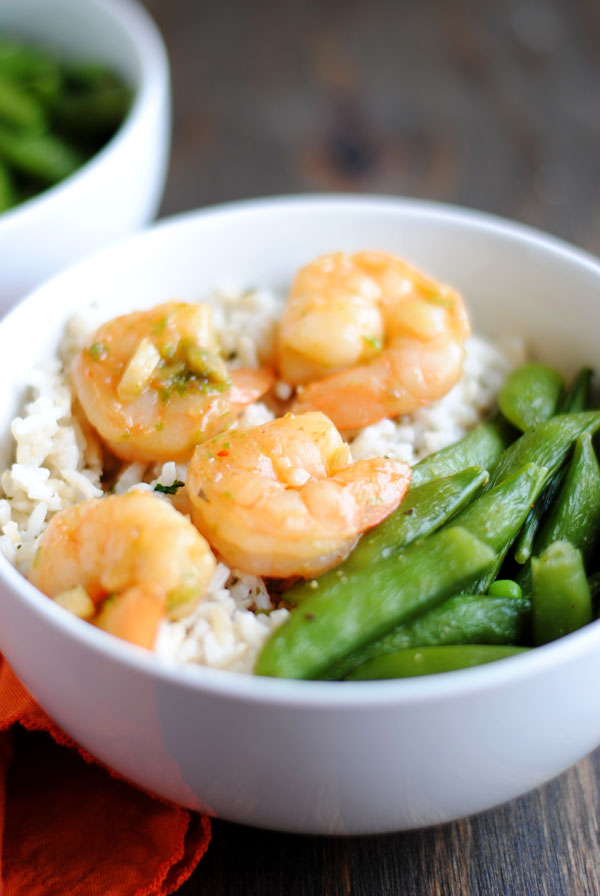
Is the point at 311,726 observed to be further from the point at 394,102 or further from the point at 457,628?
the point at 394,102

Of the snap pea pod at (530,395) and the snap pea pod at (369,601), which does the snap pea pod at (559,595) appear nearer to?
the snap pea pod at (369,601)

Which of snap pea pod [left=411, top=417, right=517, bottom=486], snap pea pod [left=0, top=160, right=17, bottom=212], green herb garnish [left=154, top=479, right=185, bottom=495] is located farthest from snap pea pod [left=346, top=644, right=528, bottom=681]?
snap pea pod [left=0, top=160, right=17, bottom=212]

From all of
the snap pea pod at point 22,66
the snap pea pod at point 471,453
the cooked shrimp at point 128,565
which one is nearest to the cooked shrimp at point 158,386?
the cooked shrimp at point 128,565

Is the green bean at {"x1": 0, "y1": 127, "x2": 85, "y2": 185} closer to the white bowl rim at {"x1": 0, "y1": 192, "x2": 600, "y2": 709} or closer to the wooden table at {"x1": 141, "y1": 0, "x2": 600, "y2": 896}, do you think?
the wooden table at {"x1": 141, "y1": 0, "x2": 600, "y2": 896}

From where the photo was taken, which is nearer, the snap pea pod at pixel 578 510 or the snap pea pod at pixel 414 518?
the snap pea pod at pixel 414 518

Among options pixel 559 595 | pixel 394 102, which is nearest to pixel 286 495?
pixel 559 595

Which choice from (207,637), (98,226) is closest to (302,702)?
(207,637)

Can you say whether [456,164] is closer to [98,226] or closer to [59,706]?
[98,226]
